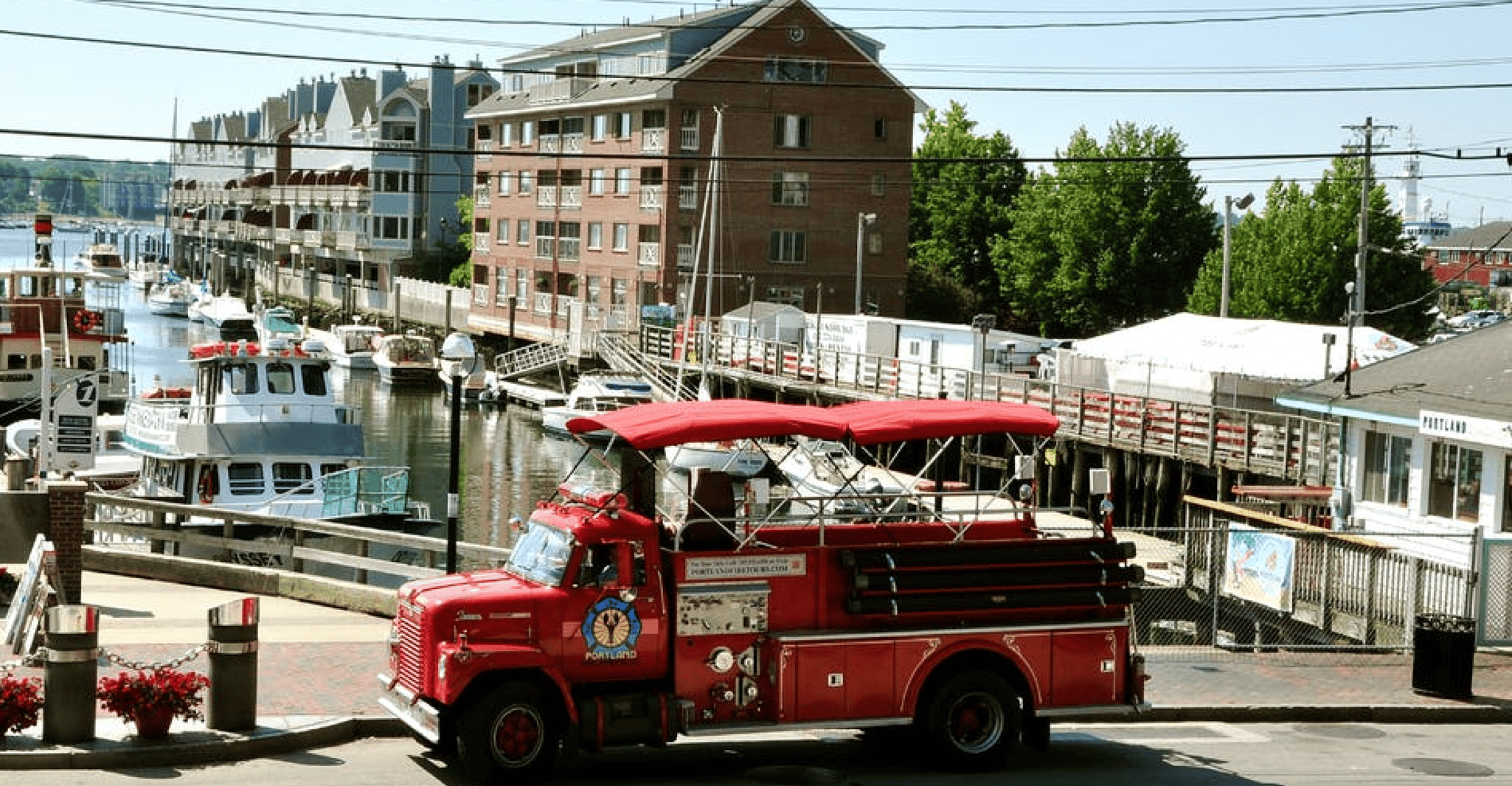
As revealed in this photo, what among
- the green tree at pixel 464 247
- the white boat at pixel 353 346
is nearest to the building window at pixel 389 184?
the green tree at pixel 464 247

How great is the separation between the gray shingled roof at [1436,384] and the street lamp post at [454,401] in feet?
49.1

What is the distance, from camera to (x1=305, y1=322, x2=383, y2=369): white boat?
311 feet

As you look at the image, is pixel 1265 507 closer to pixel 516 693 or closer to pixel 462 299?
pixel 516 693

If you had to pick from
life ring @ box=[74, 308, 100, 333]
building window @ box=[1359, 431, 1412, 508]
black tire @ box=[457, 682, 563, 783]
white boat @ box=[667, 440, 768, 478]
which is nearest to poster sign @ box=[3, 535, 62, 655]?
black tire @ box=[457, 682, 563, 783]

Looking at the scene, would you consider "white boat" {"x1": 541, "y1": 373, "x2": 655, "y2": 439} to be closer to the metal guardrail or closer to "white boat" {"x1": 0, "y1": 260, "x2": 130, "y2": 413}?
"white boat" {"x1": 0, "y1": 260, "x2": 130, "y2": 413}

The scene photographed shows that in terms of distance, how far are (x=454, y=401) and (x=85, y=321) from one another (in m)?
44.9

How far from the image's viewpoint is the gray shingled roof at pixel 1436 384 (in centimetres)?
2703

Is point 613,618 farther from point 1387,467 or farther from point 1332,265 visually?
point 1332,265

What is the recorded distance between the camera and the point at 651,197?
83.1m

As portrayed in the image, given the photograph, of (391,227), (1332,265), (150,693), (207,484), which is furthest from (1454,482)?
(391,227)

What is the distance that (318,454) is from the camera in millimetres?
38656

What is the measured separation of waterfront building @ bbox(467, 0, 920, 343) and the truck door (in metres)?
63.3

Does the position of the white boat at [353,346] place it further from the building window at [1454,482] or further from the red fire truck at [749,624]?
the red fire truck at [749,624]

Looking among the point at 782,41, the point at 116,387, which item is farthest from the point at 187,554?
the point at 782,41
